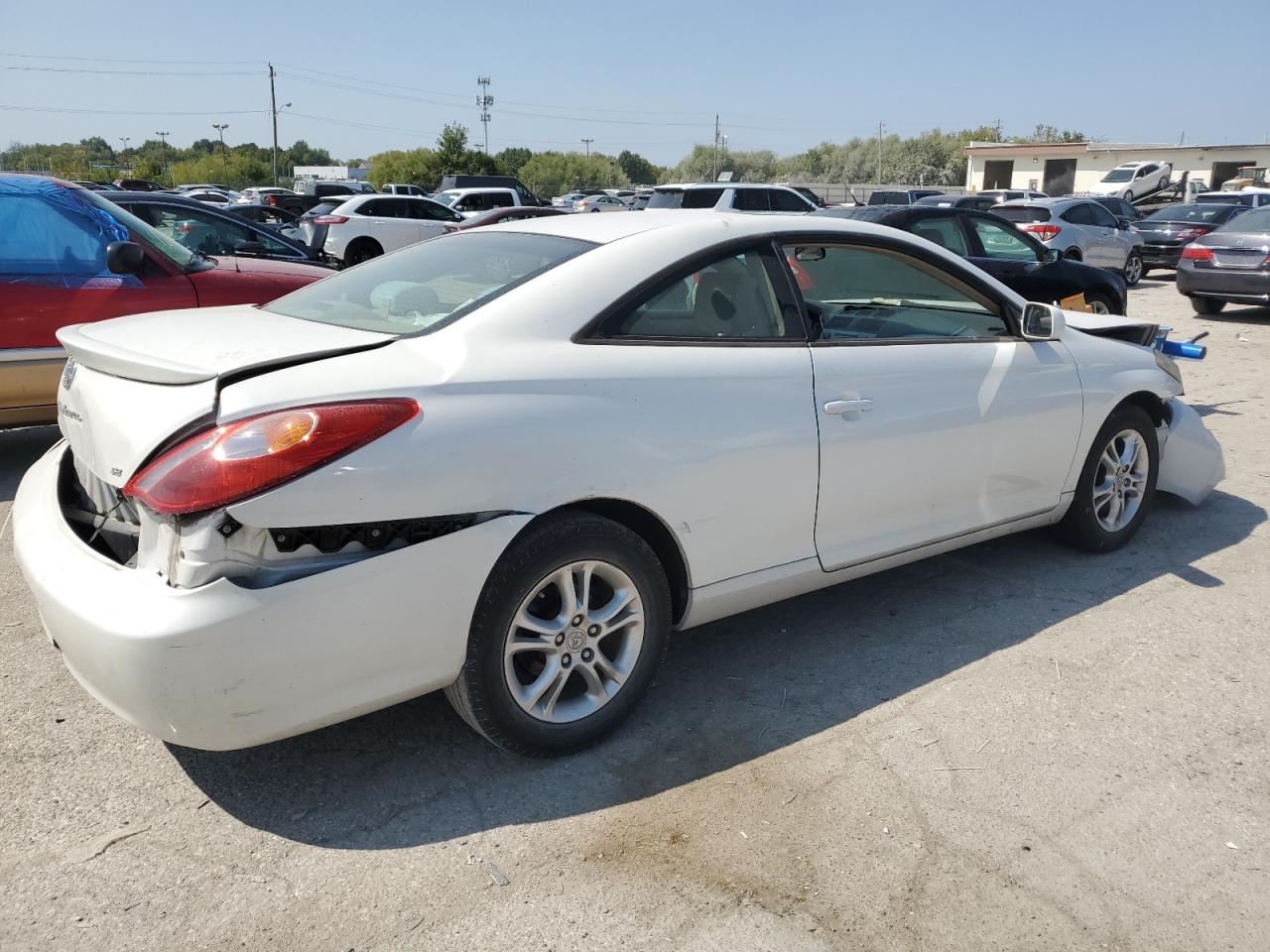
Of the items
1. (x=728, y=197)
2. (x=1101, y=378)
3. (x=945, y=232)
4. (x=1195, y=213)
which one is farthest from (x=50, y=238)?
(x=1195, y=213)

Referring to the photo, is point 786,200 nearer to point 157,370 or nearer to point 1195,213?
point 1195,213

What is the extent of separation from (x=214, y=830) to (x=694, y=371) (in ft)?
6.08

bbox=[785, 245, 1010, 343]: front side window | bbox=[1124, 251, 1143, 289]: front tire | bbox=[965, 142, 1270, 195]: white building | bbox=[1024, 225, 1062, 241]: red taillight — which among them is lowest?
bbox=[1124, 251, 1143, 289]: front tire

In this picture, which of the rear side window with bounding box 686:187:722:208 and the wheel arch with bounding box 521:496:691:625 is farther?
the rear side window with bounding box 686:187:722:208

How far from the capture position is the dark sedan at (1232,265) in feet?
44.0

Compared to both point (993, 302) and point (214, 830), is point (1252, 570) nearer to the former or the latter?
point (993, 302)

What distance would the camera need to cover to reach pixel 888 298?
4.40m

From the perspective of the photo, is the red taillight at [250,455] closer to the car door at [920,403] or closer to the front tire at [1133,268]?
the car door at [920,403]

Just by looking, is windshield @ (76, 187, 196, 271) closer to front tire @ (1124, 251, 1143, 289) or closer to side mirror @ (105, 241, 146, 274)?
side mirror @ (105, 241, 146, 274)

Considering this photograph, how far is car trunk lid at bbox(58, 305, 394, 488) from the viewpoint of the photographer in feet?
8.39

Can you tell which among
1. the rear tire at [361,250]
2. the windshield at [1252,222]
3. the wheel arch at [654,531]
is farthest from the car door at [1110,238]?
the wheel arch at [654,531]

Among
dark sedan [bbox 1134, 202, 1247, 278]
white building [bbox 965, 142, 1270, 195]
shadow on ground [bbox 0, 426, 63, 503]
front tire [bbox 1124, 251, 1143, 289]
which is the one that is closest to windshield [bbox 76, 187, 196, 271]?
shadow on ground [bbox 0, 426, 63, 503]

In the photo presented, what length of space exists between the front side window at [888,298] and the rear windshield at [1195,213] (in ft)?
62.9

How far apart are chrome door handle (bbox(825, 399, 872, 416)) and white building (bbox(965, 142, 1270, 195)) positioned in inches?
2306
